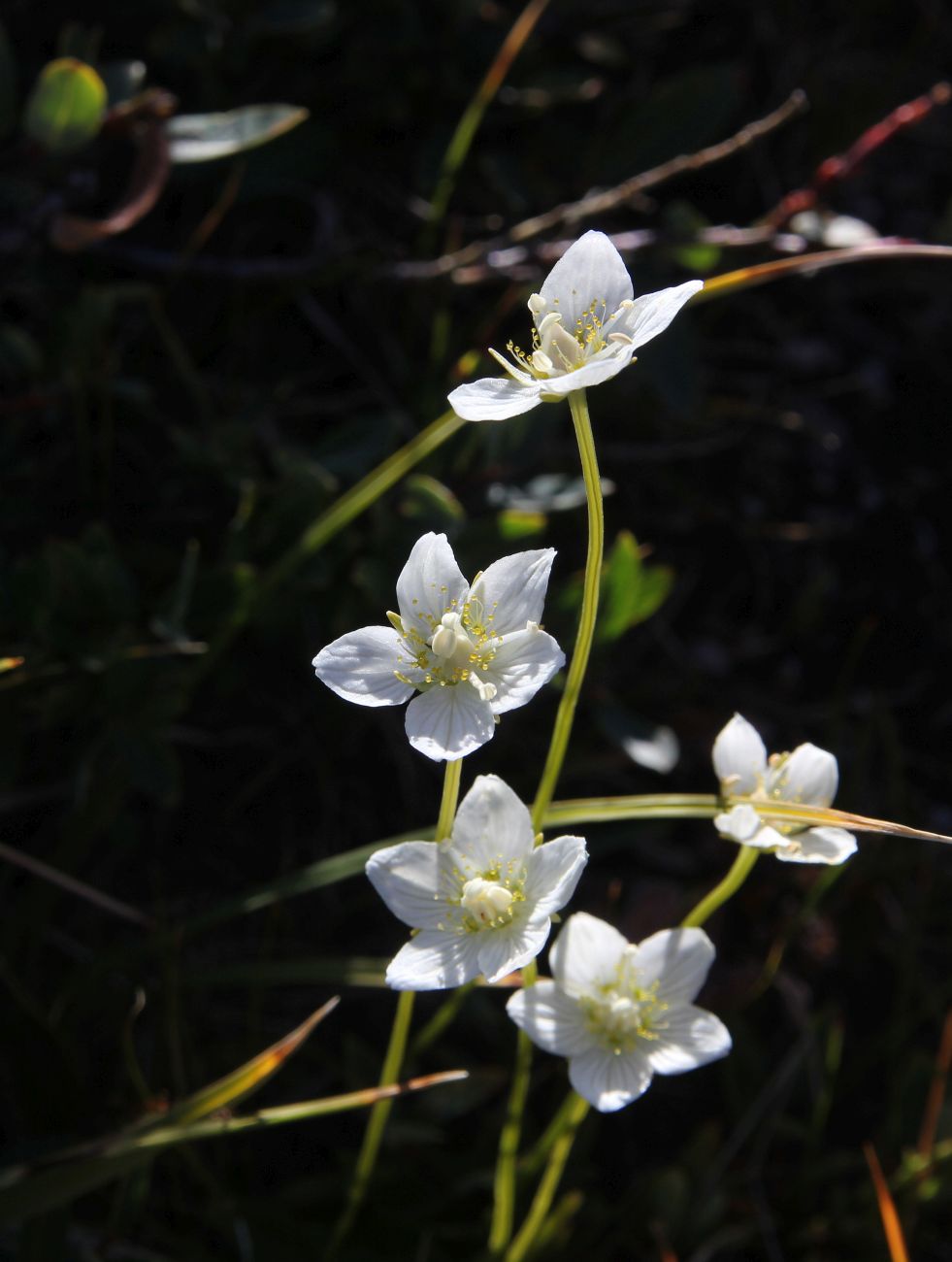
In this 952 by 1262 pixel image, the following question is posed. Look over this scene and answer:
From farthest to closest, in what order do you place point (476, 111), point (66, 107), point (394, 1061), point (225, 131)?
1. point (476, 111)
2. point (225, 131)
3. point (66, 107)
4. point (394, 1061)

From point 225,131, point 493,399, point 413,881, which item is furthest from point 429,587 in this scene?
point 225,131

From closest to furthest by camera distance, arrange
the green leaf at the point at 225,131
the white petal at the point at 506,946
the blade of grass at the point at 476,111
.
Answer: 1. the white petal at the point at 506,946
2. the green leaf at the point at 225,131
3. the blade of grass at the point at 476,111

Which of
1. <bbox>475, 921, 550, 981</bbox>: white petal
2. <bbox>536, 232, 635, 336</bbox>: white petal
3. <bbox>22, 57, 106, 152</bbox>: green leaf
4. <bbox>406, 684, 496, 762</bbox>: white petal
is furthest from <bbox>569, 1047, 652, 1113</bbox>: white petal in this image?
<bbox>22, 57, 106, 152</bbox>: green leaf

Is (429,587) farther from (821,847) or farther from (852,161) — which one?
(852,161)

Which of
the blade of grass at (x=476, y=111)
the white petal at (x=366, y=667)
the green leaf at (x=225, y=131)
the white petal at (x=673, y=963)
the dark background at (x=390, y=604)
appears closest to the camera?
the white petal at (x=366, y=667)

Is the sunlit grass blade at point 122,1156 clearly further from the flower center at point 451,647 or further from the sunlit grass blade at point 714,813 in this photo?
the flower center at point 451,647

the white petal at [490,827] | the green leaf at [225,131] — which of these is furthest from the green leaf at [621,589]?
the green leaf at [225,131]
